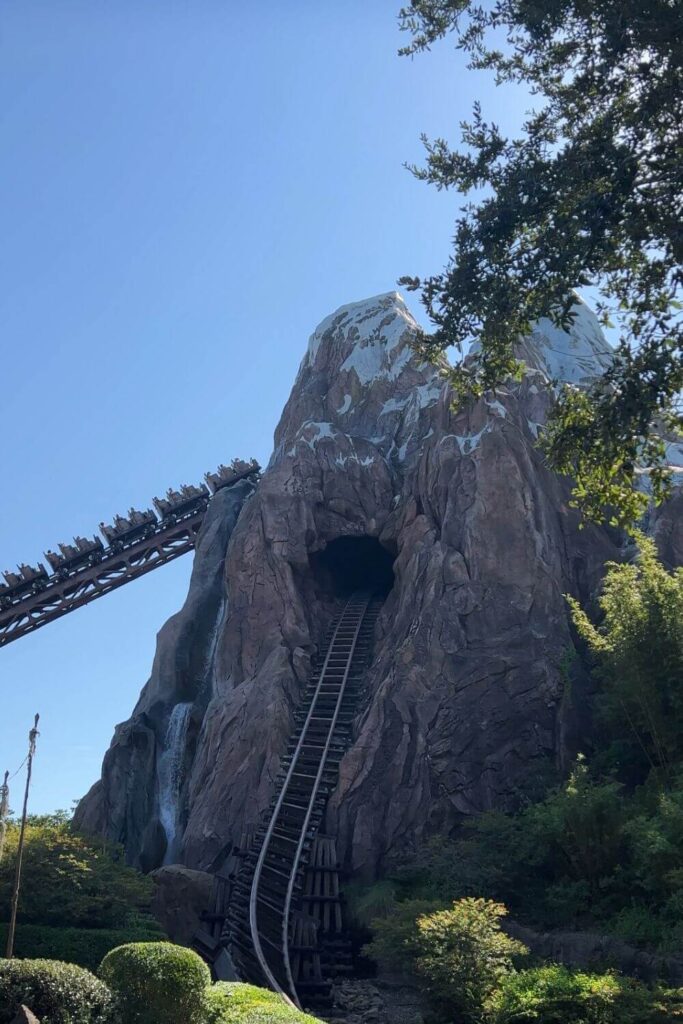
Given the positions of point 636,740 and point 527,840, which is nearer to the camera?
point 527,840

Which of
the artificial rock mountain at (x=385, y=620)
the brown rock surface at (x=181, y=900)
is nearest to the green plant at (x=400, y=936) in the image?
the artificial rock mountain at (x=385, y=620)

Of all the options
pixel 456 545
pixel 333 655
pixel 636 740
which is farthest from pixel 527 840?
pixel 333 655

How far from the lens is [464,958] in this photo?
15656 millimetres

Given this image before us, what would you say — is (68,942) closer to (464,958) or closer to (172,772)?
(464,958)

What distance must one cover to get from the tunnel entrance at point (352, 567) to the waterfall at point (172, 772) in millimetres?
6612

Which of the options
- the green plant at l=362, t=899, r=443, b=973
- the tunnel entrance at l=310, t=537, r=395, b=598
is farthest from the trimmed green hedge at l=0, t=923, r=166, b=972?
the tunnel entrance at l=310, t=537, r=395, b=598

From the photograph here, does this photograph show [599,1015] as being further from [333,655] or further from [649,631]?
[333,655]

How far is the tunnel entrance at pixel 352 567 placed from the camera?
35781 mm

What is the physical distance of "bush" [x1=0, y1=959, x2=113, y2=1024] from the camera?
10641 millimetres

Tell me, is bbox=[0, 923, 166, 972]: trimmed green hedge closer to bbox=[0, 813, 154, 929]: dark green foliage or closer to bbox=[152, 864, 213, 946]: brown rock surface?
bbox=[0, 813, 154, 929]: dark green foliage

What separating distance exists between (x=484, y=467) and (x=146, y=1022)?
20.3 metres

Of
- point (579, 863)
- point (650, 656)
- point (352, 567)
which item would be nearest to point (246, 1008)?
point (579, 863)

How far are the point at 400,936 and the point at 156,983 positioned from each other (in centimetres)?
706

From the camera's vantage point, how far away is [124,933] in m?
19.8
